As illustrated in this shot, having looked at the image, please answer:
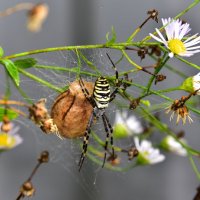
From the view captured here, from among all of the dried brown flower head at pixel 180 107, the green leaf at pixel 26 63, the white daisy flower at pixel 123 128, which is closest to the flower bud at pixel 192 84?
the dried brown flower head at pixel 180 107

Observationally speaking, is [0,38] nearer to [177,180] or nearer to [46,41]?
[46,41]

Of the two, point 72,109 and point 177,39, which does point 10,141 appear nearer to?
point 72,109

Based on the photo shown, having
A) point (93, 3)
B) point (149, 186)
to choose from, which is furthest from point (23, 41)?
point (149, 186)

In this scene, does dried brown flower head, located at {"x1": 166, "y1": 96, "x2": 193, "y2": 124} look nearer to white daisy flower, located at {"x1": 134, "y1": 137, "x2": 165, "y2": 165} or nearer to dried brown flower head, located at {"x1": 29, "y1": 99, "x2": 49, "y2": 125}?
dried brown flower head, located at {"x1": 29, "y1": 99, "x2": 49, "y2": 125}

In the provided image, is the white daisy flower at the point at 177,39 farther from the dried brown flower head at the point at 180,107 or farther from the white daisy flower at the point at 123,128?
the white daisy flower at the point at 123,128

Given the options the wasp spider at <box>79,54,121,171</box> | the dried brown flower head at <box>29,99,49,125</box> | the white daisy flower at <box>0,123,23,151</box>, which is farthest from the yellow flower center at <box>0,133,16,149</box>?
the dried brown flower head at <box>29,99,49,125</box>

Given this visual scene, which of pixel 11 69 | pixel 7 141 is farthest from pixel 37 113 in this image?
pixel 7 141

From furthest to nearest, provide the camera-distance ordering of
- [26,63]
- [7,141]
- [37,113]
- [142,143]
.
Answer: [142,143] → [7,141] → [26,63] → [37,113]
